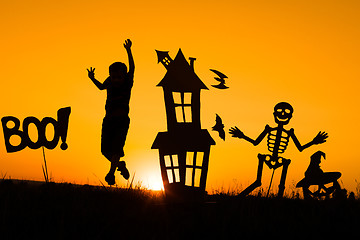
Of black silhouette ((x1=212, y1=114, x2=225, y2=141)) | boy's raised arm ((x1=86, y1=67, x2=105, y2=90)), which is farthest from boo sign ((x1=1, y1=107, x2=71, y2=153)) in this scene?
black silhouette ((x1=212, y1=114, x2=225, y2=141))

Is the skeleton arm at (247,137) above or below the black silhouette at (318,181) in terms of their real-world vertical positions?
above

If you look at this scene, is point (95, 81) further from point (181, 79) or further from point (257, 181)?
point (257, 181)

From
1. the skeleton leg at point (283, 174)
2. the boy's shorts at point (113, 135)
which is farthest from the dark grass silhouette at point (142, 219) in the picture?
the skeleton leg at point (283, 174)

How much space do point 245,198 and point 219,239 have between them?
387 centimetres

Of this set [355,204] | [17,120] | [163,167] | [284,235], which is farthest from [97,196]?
[355,204]

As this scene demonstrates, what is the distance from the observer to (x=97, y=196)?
820 cm

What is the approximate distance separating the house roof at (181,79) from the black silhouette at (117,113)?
0.74 metres

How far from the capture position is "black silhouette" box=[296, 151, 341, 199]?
10391 mm

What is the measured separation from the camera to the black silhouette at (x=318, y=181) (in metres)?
10.4

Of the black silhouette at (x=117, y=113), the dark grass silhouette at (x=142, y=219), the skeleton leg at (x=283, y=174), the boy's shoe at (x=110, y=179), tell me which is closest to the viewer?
the dark grass silhouette at (x=142, y=219)

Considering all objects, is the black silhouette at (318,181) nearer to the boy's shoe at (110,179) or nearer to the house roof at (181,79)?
the house roof at (181,79)

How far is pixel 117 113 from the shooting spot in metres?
9.44

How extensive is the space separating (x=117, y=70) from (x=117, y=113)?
860 mm

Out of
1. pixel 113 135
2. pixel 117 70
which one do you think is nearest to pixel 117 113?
pixel 113 135
